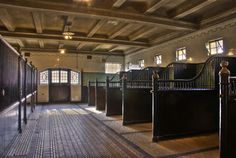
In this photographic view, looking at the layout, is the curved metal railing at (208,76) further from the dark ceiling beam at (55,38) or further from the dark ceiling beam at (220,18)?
the dark ceiling beam at (55,38)

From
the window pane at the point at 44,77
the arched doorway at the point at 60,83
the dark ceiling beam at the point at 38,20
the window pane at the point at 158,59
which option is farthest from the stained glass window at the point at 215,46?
the window pane at the point at 44,77

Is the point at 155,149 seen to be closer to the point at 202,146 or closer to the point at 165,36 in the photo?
the point at 202,146

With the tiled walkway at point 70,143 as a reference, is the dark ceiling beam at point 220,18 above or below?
above

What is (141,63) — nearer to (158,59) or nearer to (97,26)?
(158,59)

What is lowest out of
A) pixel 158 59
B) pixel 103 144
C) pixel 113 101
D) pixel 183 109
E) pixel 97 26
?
pixel 103 144

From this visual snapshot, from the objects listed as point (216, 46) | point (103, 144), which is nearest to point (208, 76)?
point (216, 46)

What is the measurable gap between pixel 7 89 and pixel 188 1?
4465 millimetres

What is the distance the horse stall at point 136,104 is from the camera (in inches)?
229

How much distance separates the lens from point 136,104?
5.97 metres

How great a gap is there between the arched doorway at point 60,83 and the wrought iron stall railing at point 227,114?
10668mm

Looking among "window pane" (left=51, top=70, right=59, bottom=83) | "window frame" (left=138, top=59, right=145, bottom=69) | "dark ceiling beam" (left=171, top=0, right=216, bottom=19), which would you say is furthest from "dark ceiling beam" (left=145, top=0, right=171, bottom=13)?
"window pane" (left=51, top=70, right=59, bottom=83)

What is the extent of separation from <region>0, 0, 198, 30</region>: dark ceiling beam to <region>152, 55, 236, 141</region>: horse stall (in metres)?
1.96

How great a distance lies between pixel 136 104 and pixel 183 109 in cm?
171

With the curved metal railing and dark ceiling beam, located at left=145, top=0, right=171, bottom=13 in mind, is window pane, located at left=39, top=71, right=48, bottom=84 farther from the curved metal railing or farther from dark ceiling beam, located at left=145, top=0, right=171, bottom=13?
the curved metal railing
